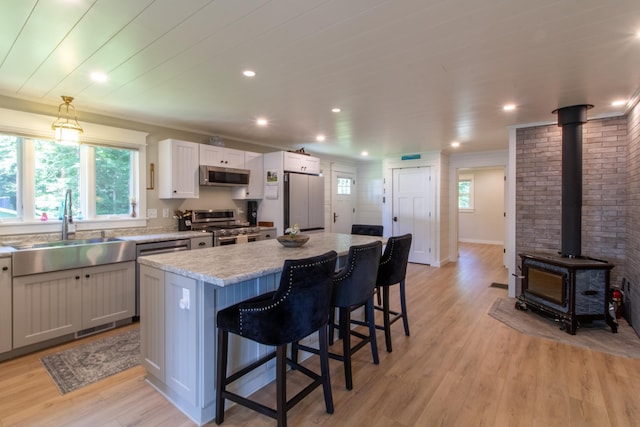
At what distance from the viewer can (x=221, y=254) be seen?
2.39m

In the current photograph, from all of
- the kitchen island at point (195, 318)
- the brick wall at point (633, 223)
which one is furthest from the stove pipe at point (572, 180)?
the kitchen island at point (195, 318)

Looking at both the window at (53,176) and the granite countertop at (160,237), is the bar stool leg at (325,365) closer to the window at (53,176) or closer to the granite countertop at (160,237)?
the granite countertop at (160,237)

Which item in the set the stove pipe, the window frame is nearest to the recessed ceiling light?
the window frame

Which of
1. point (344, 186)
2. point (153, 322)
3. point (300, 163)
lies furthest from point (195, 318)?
point (344, 186)

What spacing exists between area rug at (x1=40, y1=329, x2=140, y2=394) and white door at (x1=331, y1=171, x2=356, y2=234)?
4973mm

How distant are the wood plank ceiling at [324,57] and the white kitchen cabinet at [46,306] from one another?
175cm

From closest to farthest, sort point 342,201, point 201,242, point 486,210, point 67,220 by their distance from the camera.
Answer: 1. point 67,220
2. point 201,242
3. point 342,201
4. point 486,210

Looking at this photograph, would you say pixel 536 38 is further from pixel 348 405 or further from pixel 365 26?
pixel 348 405

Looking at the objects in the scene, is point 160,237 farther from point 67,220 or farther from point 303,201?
point 303,201

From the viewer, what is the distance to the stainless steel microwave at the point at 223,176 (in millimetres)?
4379

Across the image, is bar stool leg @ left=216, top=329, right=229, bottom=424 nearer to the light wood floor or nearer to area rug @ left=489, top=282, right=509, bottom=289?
the light wood floor

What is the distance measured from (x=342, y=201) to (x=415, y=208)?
174 centimetres

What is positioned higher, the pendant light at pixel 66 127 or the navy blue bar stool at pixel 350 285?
the pendant light at pixel 66 127

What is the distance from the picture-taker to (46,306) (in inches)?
112
